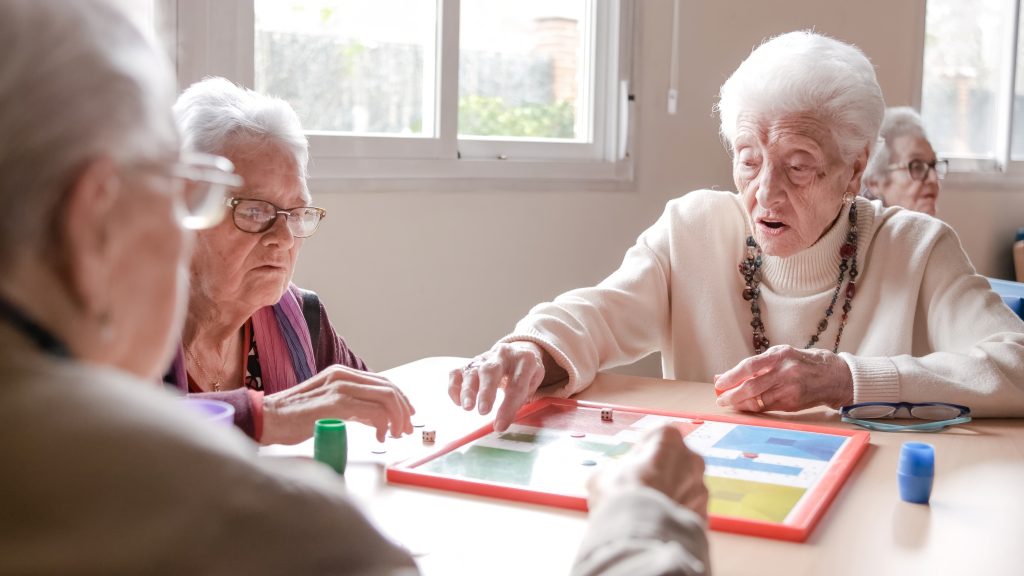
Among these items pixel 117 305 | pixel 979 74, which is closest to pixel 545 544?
pixel 117 305

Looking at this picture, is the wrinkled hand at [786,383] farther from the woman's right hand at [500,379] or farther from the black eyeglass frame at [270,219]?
the black eyeglass frame at [270,219]

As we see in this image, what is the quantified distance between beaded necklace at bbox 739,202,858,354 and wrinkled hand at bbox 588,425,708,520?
1.18m

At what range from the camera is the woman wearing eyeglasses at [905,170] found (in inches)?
156

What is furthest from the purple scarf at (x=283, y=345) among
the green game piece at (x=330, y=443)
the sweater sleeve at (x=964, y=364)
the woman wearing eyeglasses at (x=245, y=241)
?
the sweater sleeve at (x=964, y=364)

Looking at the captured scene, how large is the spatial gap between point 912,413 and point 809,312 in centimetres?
44

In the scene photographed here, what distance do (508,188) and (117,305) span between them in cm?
286

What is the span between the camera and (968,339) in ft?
6.40

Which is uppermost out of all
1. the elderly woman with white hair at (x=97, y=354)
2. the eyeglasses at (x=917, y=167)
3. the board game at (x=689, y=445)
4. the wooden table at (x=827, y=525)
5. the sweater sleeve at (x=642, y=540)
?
the eyeglasses at (x=917, y=167)

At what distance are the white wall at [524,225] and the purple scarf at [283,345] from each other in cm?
88

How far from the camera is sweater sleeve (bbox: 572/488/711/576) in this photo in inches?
31.0

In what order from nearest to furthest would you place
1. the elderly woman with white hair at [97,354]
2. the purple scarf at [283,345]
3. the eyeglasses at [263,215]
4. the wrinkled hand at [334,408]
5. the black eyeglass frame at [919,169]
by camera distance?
1. the elderly woman with white hair at [97,354]
2. the wrinkled hand at [334,408]
3. the eyeglasses at [263,215]
4. the purple scarf at [283,345]
5. the black eyeglass frame at [919,169]

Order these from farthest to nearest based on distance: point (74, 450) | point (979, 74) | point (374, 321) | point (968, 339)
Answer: point (979, 74) < point (374, 321) < point (968, 339) < point (74, 450)

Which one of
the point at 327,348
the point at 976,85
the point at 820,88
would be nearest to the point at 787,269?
the point at 820,88

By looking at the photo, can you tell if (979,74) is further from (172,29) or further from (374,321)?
(172,29)
